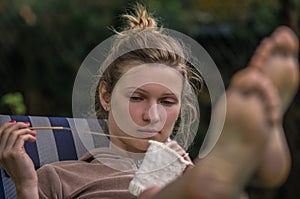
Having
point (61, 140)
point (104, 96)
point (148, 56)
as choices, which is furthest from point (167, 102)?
point (61, 140)

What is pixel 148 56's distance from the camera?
300 centimetres

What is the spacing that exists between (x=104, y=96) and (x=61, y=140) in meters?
0.44

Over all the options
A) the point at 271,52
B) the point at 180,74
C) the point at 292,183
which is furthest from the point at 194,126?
the point at 292,183

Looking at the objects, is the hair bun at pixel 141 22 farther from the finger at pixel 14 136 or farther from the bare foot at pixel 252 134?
the bare foot at pixel 252 134

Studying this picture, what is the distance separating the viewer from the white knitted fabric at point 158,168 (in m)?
2.41

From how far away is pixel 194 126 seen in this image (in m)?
3.44

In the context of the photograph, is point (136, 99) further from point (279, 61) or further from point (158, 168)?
point (279, 61)

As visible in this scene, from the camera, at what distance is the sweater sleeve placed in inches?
110

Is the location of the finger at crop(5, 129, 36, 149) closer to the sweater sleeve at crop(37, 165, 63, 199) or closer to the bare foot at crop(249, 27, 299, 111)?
the sweater sleeve at crop(37, 165, 63, 199)

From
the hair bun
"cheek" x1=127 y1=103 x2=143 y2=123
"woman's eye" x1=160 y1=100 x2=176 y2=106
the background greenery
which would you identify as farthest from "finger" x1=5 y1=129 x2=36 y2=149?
the background greenery

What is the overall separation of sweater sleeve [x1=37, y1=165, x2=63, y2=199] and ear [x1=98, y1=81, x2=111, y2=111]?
14.6 inches

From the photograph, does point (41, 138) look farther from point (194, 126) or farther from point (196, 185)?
point (196, 185)

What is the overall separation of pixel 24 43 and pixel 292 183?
7.36ft

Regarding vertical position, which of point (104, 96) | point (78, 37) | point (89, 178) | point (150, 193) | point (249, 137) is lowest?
point (78, 37)
